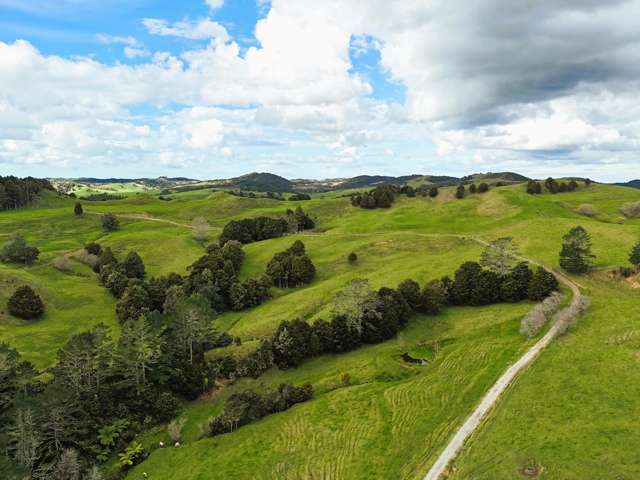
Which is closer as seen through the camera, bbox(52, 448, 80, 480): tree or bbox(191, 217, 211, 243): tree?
bbox(52, 448, 80, 480): tree

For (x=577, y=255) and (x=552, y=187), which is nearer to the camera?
(x=577, y=255)

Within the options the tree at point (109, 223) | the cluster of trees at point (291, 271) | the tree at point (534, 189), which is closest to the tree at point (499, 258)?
the cluster of trees at point (291, 271)

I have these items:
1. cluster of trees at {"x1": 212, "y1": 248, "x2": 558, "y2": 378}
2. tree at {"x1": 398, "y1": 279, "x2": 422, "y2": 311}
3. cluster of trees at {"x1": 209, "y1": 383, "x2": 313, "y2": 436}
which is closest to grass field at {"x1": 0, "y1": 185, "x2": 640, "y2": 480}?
cluster of trees at {"x1": 209, "y1": 383, "x2": 313, "y2": 436}

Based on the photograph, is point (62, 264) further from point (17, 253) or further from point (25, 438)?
point (25, 438)

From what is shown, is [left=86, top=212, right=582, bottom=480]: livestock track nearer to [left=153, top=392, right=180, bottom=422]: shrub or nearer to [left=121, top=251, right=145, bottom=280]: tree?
[left=153, top=392, right=180, bottom=422]: shrub

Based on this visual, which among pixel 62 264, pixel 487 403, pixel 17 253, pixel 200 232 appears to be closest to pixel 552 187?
pixel 200 232

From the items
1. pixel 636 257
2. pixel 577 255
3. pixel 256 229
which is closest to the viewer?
pixel 636 257

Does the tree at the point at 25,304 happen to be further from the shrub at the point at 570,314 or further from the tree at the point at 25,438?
the shrub at the point at 570,314

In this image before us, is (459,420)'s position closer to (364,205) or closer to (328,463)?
(328,463)
